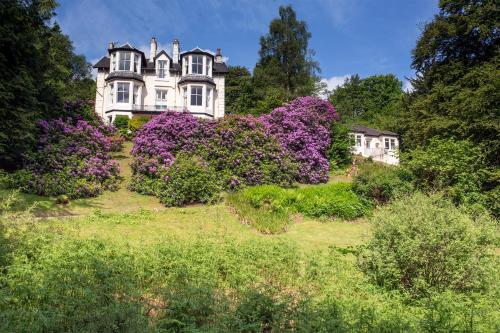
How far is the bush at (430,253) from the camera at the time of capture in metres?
7.39

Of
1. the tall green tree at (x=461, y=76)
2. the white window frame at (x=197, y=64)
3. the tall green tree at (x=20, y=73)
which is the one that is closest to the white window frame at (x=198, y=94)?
the white window frame at (x=197, y=64)

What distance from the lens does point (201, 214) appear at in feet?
51.0

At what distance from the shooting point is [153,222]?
549 inches

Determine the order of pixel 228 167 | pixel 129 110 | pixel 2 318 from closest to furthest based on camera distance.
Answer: pixel 2 318
pixel 228 167
pixel 129 110

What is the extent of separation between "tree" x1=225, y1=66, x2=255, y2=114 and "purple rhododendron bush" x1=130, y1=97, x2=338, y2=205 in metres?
22.0

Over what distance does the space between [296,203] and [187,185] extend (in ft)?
15.4

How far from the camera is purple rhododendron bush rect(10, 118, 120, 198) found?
16438 millimetres

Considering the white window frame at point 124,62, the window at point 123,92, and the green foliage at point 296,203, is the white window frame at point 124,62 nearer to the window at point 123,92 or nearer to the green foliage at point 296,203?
the window at point 123,92

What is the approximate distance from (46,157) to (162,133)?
18.7ft

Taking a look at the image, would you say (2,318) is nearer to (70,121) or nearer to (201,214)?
(201,214)

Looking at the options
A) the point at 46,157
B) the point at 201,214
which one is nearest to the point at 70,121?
the point at 46,157

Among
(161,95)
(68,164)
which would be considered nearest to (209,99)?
(161,95)

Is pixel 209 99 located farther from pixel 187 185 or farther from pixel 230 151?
pixel 187 185

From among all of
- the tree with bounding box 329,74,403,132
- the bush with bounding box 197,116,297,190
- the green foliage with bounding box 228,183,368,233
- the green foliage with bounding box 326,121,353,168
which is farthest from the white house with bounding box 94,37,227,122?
the tree with bounding box 329,74,403,132
